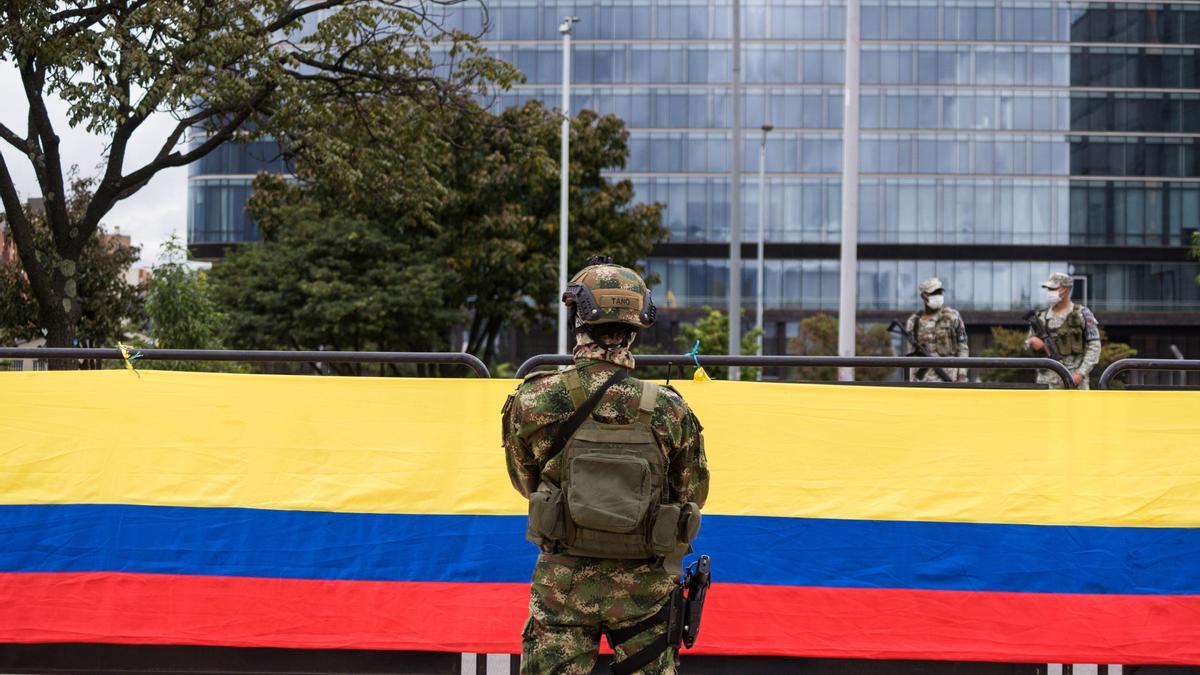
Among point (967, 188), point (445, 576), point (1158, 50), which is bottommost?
point (445, 576)

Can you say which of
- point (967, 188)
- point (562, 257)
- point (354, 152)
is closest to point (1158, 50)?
point (967, 188)

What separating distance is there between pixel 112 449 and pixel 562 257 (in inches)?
1072

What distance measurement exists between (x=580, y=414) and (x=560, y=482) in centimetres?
26

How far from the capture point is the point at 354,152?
18.5 m

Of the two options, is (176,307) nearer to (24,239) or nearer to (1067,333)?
(24,239)

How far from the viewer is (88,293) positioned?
81.6ft

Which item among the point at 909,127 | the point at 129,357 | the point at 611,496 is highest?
the point at 909,127

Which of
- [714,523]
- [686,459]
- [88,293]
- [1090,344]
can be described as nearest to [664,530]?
[686,459]

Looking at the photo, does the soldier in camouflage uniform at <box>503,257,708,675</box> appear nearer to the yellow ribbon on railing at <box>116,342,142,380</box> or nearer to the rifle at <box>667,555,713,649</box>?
the rifle at <box>667,555,713,649</box>

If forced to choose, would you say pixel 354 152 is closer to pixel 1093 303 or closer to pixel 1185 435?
pixel 1185 435

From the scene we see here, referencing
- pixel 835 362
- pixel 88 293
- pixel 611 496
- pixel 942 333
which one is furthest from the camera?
pixel 88 293

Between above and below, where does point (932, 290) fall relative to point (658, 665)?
above

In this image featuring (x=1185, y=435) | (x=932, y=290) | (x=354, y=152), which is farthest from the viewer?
(x=354, y=152)

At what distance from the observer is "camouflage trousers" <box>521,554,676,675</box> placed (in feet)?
12.8
